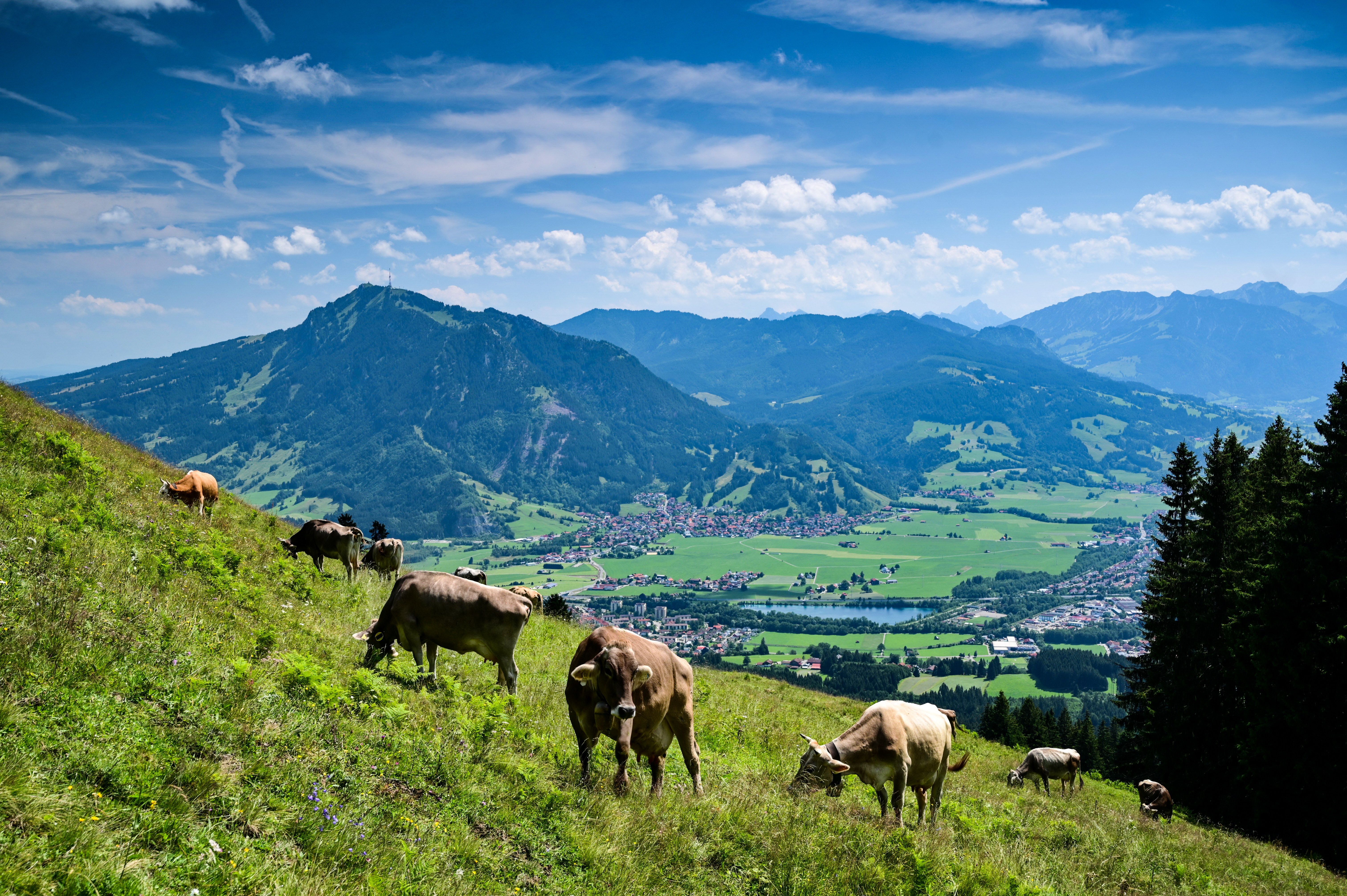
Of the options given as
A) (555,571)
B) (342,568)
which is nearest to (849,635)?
(555,571)

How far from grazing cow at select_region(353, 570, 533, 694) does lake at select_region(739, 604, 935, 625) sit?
516ft

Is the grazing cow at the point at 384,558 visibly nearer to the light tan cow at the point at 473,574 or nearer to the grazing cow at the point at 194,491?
the light tan cow at the point at 473,574

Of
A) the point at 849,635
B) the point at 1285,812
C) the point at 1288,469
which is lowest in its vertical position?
the point at 849,635

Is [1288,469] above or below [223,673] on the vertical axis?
above

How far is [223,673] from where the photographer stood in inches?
299

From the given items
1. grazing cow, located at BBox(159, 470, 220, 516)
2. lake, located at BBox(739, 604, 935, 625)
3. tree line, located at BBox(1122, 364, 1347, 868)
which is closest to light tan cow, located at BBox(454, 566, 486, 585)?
grazing cow, located at BBox(159, 470, 220, 516)

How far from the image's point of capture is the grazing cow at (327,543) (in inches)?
883

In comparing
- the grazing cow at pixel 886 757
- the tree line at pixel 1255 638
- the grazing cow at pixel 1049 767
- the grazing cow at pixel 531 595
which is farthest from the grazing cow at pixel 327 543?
the tree line at pixel 1255 638

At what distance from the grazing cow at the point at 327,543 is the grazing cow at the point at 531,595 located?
218 inches

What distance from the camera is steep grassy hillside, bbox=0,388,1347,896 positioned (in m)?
4.98

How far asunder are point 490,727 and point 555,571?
193648 mm

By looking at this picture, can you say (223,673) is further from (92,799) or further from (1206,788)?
(1206,788)

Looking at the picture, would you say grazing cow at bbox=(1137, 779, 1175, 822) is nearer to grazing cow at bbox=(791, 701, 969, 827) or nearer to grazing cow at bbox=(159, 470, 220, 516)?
grazing cow at bbox=(791, 701, 969, 827)

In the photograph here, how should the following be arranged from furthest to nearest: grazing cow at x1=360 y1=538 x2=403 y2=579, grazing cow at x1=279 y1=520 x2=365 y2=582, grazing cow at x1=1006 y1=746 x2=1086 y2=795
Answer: grazing cow at x1=360 y1=538 x2=403 y2=579 → grazing cow at x1=1006 y1=746 x2=1086 y2=795 → grazing cow at x1=279 y1=520 x2=365 y2=582
